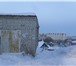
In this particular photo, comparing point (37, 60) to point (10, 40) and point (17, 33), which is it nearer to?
point (17, 33)

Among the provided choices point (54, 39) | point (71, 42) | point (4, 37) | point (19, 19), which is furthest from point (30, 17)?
point (54, 39)

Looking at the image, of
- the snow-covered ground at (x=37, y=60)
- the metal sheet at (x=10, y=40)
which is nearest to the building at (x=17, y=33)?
the metal sheet at (x=10, y=40)

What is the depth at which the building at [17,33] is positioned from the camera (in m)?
17.1

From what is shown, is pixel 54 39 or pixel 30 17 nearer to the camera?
pixel 30 17

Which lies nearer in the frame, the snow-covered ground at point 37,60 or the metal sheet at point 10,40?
the snow-covered ground at point 37,60

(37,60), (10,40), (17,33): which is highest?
(17,33)

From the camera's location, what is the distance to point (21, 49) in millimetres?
17141

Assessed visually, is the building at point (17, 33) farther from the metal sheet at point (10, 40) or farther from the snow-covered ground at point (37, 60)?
the snow-covered ground at point (37, 60)

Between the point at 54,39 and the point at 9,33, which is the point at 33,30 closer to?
the point at 9,33

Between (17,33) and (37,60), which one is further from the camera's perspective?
(17,33)

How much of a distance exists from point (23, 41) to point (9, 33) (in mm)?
1014

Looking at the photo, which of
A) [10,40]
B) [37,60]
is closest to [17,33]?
[10,40]

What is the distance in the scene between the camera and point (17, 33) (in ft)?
56.2

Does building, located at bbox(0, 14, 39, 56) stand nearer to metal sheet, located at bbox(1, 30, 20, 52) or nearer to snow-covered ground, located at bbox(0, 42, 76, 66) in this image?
metal sheet, located at bbox(1, 30, 20, 52)
